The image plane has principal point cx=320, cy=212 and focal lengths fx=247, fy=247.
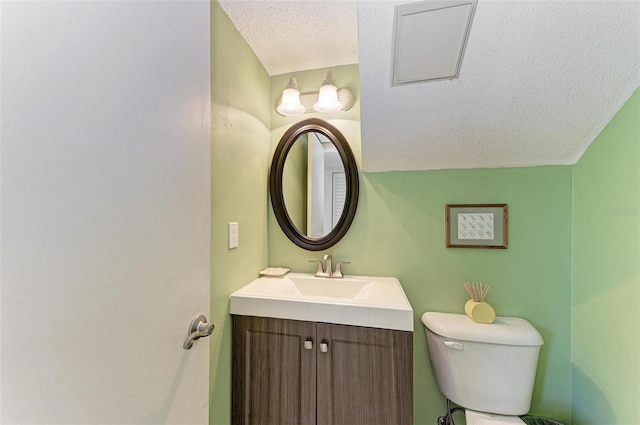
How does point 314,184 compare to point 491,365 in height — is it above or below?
above

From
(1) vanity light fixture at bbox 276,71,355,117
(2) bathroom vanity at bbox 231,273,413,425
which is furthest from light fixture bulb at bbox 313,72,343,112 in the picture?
(2) bathroom vanity at bbox 231,273,413,425

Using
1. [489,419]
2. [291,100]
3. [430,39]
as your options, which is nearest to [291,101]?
[291,100]

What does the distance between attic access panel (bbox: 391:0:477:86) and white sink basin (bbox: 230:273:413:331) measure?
0.88 meters

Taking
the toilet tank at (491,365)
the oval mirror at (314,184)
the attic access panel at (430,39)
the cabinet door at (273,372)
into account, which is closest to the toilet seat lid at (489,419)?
the toilet tank at (491,365)

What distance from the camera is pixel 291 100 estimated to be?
1.36 m

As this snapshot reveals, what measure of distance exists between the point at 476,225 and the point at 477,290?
0.32 metres

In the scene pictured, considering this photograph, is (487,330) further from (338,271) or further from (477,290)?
(338,271)

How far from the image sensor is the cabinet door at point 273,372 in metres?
1.00

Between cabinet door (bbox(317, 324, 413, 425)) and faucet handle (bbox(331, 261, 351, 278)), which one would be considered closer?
cabinet door (bbox(317, 324, 413, 425))

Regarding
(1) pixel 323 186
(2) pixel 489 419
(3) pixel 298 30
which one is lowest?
(2) pixel 489 419

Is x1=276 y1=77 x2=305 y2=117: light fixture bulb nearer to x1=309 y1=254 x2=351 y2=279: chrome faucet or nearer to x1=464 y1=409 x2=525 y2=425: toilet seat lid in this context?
x1=309 y1=254 x2=351 y2=279: chrome faucet

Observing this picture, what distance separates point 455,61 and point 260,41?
92cm

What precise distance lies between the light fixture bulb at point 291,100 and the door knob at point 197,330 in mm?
1112

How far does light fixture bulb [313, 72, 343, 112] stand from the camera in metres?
1.31
